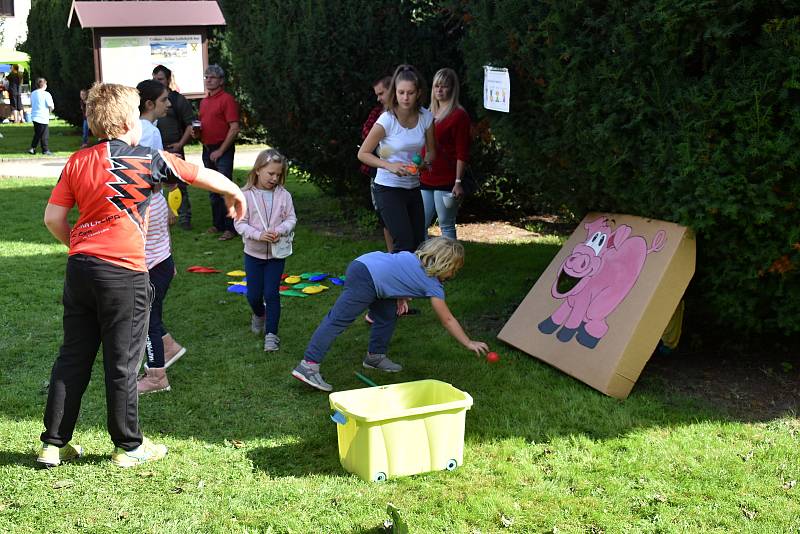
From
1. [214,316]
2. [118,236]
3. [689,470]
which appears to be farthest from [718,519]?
[214,316]

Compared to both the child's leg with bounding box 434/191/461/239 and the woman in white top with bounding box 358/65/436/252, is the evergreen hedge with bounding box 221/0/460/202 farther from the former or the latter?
the woman in white top with bounding box 358/65/436/252

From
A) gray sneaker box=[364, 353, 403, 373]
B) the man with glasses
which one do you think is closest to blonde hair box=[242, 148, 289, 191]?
gray sneaker box=[364, 353, 403, 373]

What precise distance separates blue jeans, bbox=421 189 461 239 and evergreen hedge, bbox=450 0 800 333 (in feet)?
5.44

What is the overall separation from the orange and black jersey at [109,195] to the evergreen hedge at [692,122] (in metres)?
2.80

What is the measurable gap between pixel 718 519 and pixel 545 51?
3.24 meters

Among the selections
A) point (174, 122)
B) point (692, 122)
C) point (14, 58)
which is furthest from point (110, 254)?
point (14, 58)

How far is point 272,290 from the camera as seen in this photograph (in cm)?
634

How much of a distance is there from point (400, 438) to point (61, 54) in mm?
23527

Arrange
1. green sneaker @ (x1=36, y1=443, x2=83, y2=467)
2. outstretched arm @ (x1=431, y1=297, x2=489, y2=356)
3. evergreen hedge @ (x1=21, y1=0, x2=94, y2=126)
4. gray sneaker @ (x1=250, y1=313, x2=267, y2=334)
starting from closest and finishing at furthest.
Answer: green sneaker @ (x1=36, y1=443, x2=83, y2=467) < outstretched arm @ (x1=431, y1=297, x2=489, y2=356) < gray sneaker @ (x1=250, y1=313, x2=267, y2=334) < evergreen hedge @ (x1=21, y1=0, x2=94, y2=126)

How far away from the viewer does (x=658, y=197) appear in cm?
545

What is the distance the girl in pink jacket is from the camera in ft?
20.3

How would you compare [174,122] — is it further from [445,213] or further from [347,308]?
[347,308]

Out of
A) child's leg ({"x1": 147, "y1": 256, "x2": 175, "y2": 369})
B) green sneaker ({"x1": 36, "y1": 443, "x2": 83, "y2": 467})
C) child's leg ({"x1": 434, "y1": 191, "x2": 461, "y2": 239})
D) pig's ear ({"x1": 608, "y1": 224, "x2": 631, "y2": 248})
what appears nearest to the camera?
green sneaker ({"x1": 36, "y1": 443, "x2": 83, "y2": 467})

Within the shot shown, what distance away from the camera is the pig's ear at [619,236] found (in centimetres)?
589
